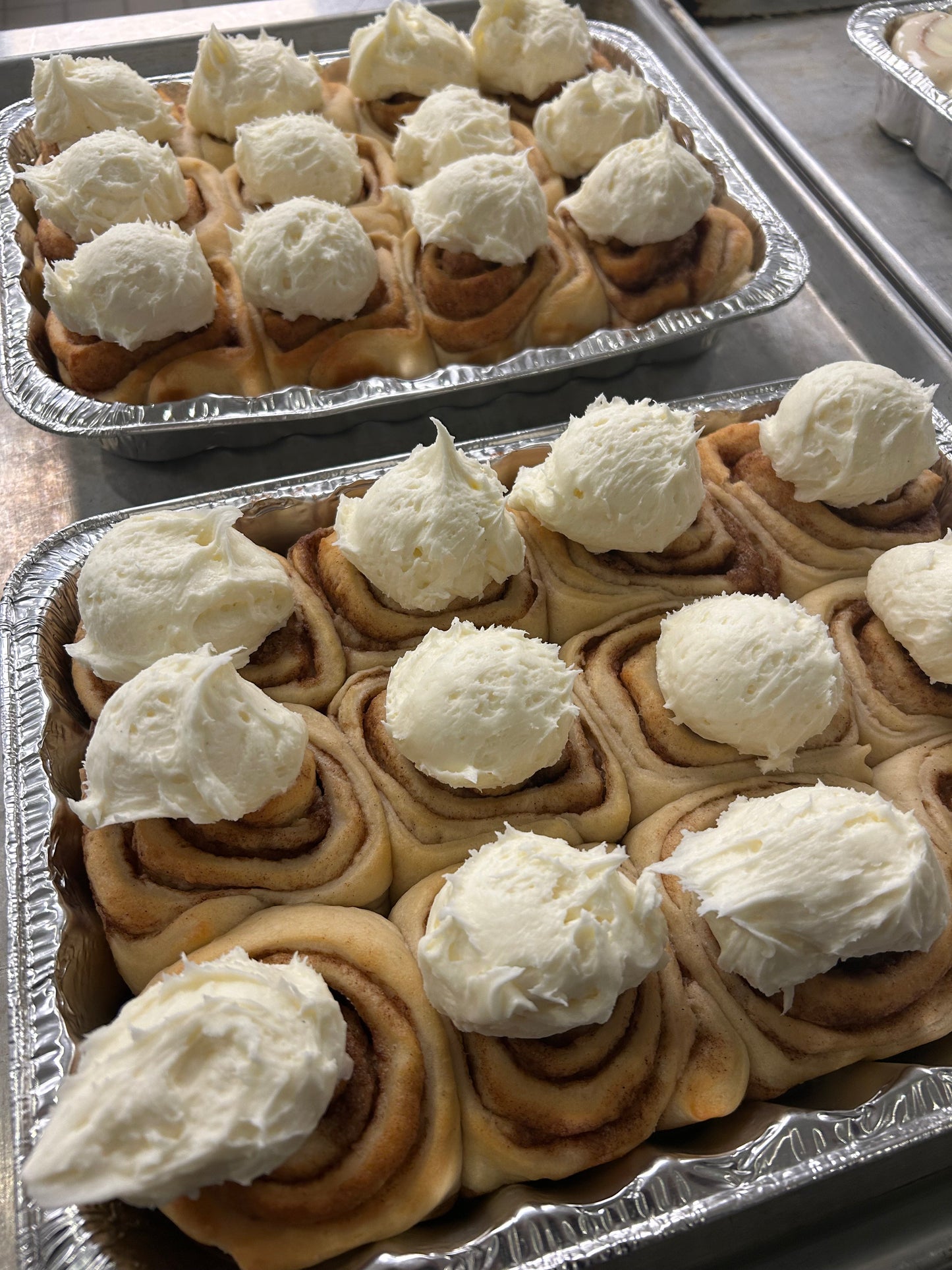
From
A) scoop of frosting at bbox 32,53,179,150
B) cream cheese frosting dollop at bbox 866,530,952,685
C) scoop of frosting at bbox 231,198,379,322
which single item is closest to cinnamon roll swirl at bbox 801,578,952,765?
cream cheese frosting dollop at bbox 866,530,952,685

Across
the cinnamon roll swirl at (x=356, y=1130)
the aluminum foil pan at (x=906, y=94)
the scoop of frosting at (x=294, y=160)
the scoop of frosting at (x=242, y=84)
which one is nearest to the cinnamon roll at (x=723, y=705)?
the cinnamon roll swirl at (x=356, y=1130)

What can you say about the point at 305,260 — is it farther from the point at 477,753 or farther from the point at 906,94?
the point at 906,94

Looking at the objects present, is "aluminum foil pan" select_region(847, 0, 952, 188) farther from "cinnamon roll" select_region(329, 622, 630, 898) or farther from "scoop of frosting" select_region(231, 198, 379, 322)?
"cinnamon roll" select_region(329, 622, 630, 898)

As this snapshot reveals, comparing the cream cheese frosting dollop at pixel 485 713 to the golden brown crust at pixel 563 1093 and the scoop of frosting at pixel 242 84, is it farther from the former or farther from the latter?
the scoop of frosting at pixel 242 84

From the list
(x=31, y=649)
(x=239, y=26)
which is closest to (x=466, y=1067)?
(x=31, y=649)

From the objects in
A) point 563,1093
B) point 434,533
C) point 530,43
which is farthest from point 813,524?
point 530,43

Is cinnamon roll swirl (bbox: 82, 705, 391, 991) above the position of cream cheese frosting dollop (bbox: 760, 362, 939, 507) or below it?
below
